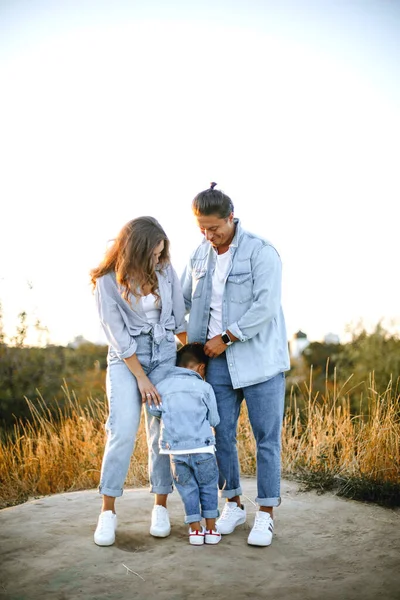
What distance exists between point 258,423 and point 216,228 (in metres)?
1.17

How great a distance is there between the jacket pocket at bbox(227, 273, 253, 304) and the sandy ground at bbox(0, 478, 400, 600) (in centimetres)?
142

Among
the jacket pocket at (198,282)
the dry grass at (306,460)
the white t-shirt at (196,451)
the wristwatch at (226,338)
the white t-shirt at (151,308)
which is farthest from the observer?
the dry grass at (306,460)

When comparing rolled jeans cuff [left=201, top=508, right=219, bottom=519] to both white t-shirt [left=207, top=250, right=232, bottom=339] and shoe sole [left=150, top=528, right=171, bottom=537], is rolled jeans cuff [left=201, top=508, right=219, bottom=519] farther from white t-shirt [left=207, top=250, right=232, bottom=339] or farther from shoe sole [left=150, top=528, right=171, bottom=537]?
white t-shirt [left=207, top=250, right=232, bottom=339]

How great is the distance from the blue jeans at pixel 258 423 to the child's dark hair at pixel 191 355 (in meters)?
0.07

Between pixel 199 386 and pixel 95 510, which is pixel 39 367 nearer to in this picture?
pixel 95 510

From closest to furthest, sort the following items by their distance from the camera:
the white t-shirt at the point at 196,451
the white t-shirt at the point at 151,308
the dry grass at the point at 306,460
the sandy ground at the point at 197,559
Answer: the sandy ground at the point at 197,559 < the white t-shirt at the point at 196,451 < the white t-shirt at the point at 151,308 < the dry grass at the point at 306,460

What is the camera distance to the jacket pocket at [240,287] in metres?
3.83

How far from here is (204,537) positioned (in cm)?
375

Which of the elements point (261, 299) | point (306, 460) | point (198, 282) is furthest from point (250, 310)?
point (306, 460)

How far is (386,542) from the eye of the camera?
151 inches

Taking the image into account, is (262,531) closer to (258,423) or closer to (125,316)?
(258,423)

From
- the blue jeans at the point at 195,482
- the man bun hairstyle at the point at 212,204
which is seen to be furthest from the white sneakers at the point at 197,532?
the man bun hairstyle at the point at 212,204

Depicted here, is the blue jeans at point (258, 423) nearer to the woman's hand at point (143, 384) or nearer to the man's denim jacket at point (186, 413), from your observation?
the man's denim jacket at point (186, 413)

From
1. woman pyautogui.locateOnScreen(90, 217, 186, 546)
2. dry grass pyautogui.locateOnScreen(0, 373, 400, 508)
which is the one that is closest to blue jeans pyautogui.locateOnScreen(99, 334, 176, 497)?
woman pyautogui.locateOnScreen(90, 217, 186, 546)
